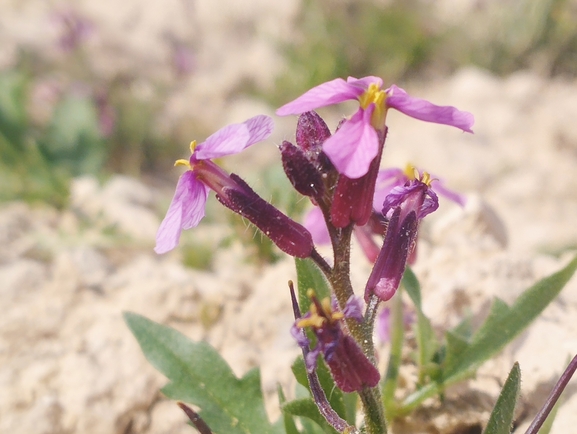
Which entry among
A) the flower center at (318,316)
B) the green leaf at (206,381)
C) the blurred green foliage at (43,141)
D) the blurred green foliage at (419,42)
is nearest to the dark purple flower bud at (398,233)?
the flower center at (318,316)

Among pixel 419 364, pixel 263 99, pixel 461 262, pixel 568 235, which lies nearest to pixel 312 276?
pixel 419 364

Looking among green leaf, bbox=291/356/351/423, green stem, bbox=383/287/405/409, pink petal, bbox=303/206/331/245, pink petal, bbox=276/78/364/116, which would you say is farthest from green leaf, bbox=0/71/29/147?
pink petal, bbox=276/78/364/116

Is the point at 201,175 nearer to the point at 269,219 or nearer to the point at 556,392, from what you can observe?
the point at 269,219

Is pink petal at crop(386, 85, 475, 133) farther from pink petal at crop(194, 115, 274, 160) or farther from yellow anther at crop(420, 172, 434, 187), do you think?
pink petal at crop(194, 115, 274, 160)

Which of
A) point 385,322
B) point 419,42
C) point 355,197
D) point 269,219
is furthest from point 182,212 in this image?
point 419,42

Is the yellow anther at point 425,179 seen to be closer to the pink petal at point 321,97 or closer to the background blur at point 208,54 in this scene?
the pink petal at point 321,97

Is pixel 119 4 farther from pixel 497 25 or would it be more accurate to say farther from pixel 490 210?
pixel 490 210
